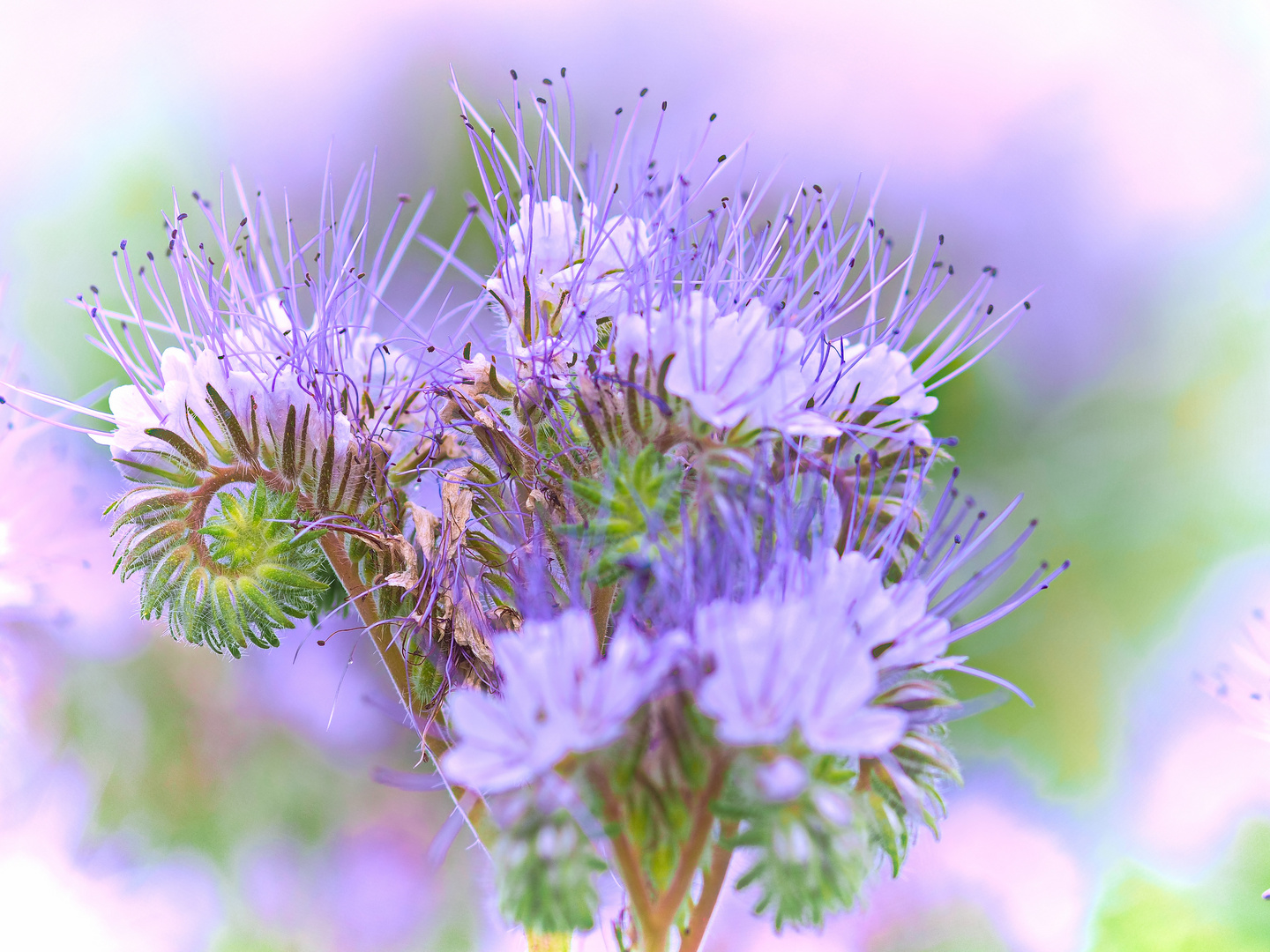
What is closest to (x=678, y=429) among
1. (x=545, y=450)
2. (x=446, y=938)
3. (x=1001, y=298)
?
(x=545, y=450)

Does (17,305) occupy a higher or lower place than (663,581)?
lower

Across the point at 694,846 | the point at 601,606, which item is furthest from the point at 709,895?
the point at 601,606

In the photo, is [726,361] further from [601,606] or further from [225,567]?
[225,567]

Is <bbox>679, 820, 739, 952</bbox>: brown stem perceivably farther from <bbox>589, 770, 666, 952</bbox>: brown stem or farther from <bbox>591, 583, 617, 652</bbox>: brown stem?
<bbox>591, 583, 617, 652</bbox>: brown stem

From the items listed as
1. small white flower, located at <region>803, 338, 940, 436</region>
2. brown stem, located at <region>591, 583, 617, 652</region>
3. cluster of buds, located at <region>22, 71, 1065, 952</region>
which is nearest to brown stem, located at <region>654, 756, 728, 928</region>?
cluster of buds, located at <region>22, 71, 1065, 952</region>

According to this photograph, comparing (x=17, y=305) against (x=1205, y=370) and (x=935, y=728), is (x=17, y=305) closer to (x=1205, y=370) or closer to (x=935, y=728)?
(x=935, y=728)

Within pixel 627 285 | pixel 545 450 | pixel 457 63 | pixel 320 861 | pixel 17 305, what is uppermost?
pixel 627 285

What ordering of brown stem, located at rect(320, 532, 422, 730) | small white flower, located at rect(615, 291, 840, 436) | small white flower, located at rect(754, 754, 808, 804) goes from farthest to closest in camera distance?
1. brown stem, located at rect(320, 532, 422, 730)
2. small white flower, located at rect(615, 291, 840, 436)
3. small white flower, located at rect(754, 754, 808, 804)

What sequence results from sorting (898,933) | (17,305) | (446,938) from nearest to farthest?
(898,933) → (446,938) → (17,305)
